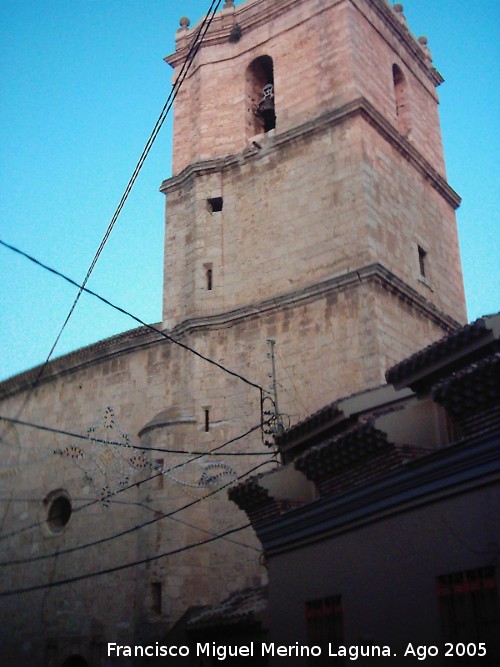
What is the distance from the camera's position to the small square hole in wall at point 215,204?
64.0 feet

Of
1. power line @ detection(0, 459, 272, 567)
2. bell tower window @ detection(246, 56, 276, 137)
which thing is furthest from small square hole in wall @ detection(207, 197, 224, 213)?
power line @ detection(0, 459, 272, 567)

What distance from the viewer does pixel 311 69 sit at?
1936 centimetres

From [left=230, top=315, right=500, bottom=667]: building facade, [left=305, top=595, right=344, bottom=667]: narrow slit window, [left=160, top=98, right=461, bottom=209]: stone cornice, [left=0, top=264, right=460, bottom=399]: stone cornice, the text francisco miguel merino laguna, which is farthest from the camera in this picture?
[left=160, top=98, right=461, bottom=209]: stone cornice

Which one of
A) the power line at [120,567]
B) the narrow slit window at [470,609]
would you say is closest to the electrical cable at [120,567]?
the power line at [120,567]

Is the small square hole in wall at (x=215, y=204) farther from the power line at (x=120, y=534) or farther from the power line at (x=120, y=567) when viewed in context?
the power line at (x=120, y=567)

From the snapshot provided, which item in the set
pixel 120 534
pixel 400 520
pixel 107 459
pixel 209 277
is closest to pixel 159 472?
pixel 120 534

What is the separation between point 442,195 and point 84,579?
12069 millimetres

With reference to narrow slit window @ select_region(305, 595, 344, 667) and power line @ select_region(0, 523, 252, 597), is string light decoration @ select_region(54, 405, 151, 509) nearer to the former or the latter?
power line @ select_region(0, 523, 252, 597)

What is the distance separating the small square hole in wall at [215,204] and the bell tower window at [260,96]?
6.15 feet

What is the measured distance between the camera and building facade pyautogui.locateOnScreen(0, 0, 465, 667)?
630 inches

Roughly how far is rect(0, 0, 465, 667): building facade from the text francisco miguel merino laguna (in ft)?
1.01

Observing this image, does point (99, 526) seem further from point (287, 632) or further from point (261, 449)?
point (287, 632)

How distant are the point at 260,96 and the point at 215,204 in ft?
10.9

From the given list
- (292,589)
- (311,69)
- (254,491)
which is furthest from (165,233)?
(292,589)
